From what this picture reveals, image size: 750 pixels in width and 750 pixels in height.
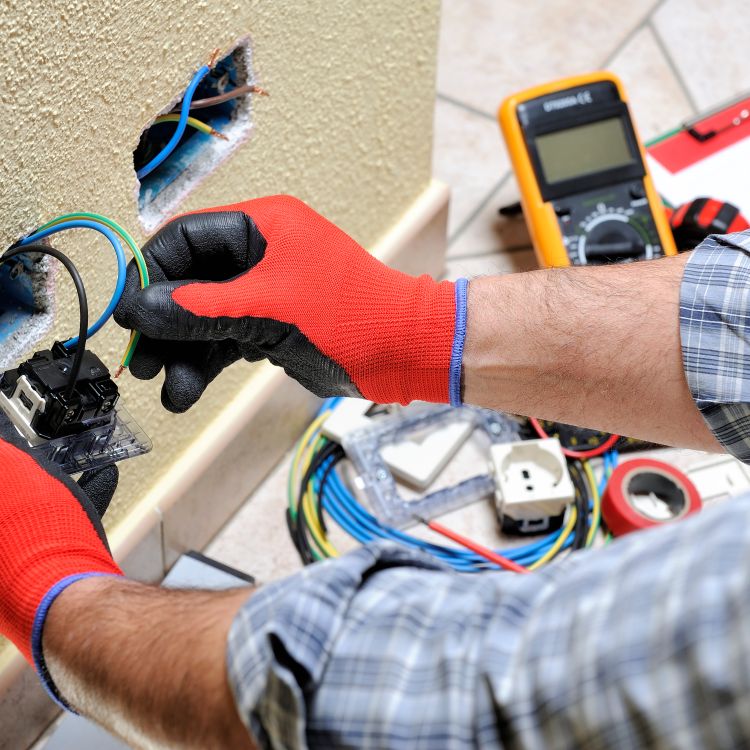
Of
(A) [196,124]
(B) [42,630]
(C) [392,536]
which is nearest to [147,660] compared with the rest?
(B) [42,630]

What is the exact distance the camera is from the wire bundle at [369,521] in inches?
39.9

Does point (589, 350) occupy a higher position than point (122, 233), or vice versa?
point (122, 233)

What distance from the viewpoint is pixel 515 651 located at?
424 mm

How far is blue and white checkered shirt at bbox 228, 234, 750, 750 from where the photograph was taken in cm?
37

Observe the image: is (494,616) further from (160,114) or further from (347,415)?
(347,415)

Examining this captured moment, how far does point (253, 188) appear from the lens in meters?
0.87

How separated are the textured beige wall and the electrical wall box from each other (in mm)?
297

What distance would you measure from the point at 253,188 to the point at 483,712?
22.7 inches

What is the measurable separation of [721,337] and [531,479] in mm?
383

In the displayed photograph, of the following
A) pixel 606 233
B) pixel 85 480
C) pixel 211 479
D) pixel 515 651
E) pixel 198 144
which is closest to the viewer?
pixel 515 651

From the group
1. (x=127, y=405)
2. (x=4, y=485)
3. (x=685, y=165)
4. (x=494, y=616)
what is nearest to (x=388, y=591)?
(x=494, y=616)

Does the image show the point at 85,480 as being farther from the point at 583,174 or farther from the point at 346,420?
the point at 583,174

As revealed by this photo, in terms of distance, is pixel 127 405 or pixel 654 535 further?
pixel 127 405

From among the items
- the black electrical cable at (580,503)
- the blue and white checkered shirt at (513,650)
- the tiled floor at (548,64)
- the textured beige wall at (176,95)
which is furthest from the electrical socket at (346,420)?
the blue and white checkered shirt at (513,650)
